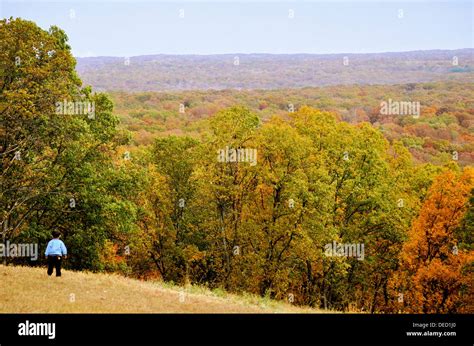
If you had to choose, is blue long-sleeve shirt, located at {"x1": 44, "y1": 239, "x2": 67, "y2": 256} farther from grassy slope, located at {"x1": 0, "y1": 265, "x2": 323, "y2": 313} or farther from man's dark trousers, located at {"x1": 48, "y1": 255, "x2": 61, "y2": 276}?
grassy slope, located at {"x1": 0, "y1": 265, "x2": 323, "y2": 313}

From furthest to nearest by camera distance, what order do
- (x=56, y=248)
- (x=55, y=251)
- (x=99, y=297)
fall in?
1. (x=55, y=251)
2. (x=56, y=248)
3. (x=99, y=297)

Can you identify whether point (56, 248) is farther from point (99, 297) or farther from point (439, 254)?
point (439, 254)

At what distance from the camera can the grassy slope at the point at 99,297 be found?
18.0m

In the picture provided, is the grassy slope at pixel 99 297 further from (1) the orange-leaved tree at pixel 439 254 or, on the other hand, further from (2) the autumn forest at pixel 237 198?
(1) the orange-leaved tree at pixel 439 254

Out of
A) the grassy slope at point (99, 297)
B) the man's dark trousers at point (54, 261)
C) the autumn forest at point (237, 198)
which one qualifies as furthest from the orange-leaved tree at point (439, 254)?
the man's dark trousers at point (54, 261)

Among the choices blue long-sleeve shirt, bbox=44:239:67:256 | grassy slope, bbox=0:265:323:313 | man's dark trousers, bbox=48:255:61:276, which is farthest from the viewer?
man's dark trousers, bbox=48:255:61:276

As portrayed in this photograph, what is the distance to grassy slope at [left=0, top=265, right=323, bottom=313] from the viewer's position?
18.0 m

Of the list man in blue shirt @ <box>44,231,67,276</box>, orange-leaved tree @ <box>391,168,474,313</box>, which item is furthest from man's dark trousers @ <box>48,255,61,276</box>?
orange-leaved tree @ <box>391,168,474,313</box>

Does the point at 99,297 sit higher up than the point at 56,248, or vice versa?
the point at 56,248

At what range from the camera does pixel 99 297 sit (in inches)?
802

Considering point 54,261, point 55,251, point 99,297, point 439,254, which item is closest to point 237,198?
point 439,254

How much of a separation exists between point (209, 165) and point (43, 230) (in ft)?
36.6

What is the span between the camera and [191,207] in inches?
1729

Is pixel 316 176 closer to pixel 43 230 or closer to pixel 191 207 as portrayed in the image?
pixel 191 207
